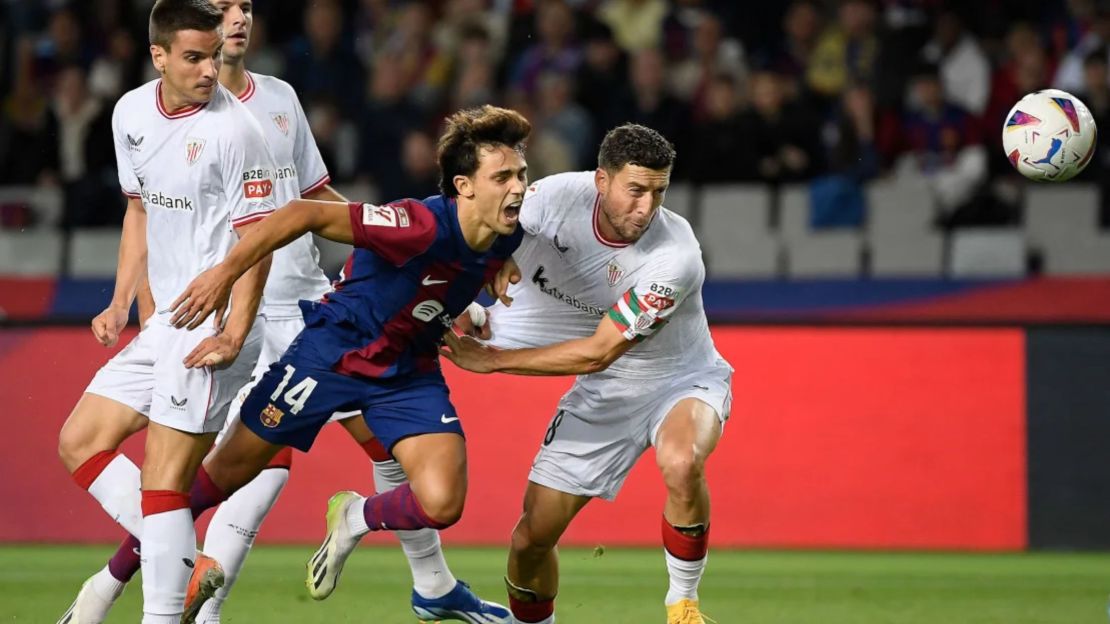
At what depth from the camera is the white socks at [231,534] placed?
5.99 m

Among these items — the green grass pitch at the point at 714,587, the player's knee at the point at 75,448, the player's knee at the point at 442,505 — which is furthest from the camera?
the green grass pitch at the point at 714,587

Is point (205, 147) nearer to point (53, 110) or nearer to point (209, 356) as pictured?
point (209, 356)

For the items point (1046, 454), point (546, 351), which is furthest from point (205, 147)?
point (1046, 454)

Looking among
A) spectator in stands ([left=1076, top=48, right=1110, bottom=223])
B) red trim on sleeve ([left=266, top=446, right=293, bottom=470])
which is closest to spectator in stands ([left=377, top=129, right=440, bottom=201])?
spectator in stands ([left=1076, top=48, right=1110, bottom=223])

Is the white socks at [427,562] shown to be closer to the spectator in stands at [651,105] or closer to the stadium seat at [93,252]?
the stadium seat at [93,252]

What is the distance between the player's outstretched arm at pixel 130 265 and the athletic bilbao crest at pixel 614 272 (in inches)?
69.7

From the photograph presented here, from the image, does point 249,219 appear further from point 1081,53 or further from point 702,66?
point 1081,53

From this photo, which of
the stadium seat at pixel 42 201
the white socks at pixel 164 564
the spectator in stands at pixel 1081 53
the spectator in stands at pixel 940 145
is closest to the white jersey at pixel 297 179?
the white socks at pixel 164 564

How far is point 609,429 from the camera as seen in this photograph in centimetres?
636

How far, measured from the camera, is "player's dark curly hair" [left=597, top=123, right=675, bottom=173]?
19.1 feet

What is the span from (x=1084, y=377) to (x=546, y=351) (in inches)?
166

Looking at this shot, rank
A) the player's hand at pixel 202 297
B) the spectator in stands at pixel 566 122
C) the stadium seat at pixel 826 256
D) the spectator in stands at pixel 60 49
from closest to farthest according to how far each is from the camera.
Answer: the player's hand at pixel 202 297
the stadium seat at pixel 826 256
the spectator in stands at pixel 566 122
the spectator in stands at pixel 60 49

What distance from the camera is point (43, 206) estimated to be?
11.8m

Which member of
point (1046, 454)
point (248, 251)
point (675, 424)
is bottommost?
point (1046, 454)
